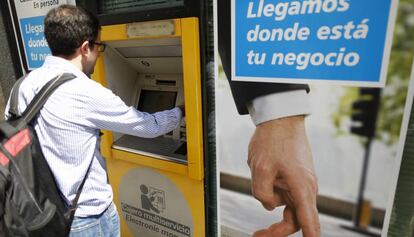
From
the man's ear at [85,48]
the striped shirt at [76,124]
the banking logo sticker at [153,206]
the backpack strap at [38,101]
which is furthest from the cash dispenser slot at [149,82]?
the backpack strap at [38,101]

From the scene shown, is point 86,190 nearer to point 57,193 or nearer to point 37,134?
point 57,193

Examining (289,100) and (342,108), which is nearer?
(342,108)

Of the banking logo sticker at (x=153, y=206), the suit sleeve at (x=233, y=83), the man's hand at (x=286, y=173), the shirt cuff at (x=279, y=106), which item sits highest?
the suit sleeve at (x=233, y=83)

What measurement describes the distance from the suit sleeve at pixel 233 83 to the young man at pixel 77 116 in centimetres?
46

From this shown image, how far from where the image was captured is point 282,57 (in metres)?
1.27

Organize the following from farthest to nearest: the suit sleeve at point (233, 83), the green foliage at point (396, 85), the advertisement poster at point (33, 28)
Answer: the advertisement poster at point (33, 28) < the suit sleeve at point (233, 83) < the green foliage at point (396, 85)

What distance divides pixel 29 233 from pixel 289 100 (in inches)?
50.1

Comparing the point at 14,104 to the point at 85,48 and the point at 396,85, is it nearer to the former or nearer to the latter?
the point at 85,48

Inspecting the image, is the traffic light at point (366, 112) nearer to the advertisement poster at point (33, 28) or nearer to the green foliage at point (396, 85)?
the green foliage at point (396, 85)

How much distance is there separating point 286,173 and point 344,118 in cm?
38

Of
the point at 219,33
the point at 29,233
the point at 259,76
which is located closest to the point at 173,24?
the point at 219,33

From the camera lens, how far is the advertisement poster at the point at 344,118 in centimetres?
108

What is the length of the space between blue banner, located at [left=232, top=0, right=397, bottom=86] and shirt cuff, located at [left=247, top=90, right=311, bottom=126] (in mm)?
76

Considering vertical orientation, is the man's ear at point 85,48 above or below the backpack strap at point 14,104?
above
